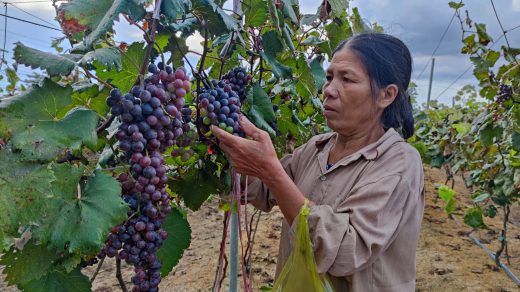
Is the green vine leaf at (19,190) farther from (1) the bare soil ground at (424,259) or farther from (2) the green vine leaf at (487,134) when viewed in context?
(2) the green vine leaf at (487,134)

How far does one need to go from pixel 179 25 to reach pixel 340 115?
79 cm

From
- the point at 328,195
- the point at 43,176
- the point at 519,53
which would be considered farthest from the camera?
the point at 519,53

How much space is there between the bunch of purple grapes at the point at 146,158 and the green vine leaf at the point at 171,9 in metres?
0.17

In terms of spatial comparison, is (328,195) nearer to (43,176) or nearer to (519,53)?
(43,176)

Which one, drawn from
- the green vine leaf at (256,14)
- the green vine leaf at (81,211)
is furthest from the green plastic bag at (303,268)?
the green vine leaf at (256,14)

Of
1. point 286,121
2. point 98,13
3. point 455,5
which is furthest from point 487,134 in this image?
point 98,13

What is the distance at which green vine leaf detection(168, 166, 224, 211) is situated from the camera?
4.87 ft

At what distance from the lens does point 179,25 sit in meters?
1.18

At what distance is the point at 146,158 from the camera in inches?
35.6

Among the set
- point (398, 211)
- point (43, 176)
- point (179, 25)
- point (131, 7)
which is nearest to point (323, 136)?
point (398, 211)

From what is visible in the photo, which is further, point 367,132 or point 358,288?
point 367,132

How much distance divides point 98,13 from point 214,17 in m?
0.36

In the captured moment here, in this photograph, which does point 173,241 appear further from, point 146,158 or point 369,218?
point 369,218

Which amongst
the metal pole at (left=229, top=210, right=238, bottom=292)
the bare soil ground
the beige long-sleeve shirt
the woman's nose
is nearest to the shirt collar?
the beige long-sleeve shirt
